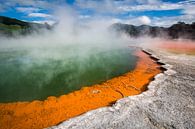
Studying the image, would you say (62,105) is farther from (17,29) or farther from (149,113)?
(17,29)

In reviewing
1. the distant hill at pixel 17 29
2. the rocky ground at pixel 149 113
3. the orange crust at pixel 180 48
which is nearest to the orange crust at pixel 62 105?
the rocky ground at pixel 149 113

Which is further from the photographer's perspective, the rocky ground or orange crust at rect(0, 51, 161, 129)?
orange crust at rect(0, 51, 161, 129)

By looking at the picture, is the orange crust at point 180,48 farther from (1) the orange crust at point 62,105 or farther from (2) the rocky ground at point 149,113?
(2) the rocky ground at point 149,113

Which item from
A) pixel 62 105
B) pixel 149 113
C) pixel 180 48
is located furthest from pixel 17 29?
pixel 149 113

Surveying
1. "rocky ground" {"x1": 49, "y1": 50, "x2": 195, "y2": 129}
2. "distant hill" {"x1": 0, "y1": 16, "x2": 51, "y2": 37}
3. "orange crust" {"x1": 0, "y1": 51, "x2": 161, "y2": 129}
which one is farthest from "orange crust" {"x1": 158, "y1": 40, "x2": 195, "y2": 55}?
"distant hill" {"x1": 0, "y1": 16, "x2": 51, "y2": 37}

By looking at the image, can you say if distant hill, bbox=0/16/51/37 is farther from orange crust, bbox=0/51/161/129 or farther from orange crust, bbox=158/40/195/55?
orange crust, bbox=0/51/161/129

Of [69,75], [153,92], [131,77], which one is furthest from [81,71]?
[153,92]

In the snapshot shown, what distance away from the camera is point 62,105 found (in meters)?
7.01

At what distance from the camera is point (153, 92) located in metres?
7.21

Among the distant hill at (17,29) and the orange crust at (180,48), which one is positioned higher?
the distant hill at (17,29)

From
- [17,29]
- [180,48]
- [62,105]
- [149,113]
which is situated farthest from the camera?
[17,29]

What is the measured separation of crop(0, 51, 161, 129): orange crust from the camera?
5.85 m

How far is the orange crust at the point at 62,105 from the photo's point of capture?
5852 mm

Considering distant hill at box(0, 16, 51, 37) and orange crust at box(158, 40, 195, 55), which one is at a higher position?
distant hill at box(0, 16, 51, 37)
